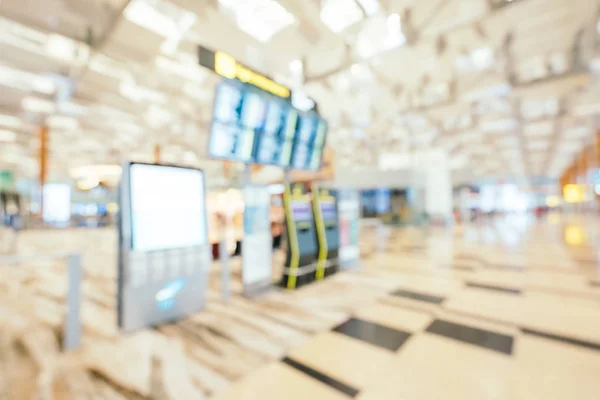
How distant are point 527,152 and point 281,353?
1980cm

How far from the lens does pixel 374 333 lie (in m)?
1.75

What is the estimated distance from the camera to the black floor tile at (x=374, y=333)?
1.62 meters

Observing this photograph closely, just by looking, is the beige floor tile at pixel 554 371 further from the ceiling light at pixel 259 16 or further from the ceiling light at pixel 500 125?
the ceiling light at pixel 500 125

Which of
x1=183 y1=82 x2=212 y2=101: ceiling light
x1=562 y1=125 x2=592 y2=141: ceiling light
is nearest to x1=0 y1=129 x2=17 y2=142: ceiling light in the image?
x1=183 y1=82 x2=212 y2=101: ceiling light

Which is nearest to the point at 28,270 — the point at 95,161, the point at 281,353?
the point at 281,353

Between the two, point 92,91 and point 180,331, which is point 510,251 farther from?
point 92,91

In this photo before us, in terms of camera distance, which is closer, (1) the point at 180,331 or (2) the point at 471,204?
(1) the point at 180,331

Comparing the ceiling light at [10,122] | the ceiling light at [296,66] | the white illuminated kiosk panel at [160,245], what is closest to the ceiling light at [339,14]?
the ceiling light at [296,66]

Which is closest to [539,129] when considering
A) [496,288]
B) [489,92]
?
[489,92]

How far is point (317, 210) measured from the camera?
10.6 feet

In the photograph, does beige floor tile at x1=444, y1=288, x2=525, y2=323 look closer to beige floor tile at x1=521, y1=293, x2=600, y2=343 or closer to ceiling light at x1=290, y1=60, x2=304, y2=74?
beige floor tile at x1=521, y1=293, x2=600, y2=343

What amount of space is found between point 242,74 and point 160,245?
5.49 feet

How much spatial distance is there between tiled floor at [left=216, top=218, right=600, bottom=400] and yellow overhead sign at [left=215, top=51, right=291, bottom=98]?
2.09 m

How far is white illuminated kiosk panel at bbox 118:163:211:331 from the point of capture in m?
1.81
